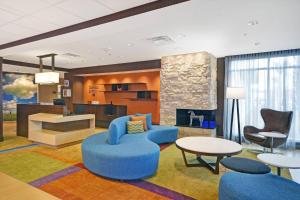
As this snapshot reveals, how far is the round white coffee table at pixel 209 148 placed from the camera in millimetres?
2972

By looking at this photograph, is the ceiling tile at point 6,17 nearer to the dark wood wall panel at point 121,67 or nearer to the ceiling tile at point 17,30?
the ceiling tile at point 17,30

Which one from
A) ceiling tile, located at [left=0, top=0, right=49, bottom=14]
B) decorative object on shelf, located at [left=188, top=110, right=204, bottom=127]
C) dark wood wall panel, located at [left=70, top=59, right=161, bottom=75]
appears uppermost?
A: ceiling tile, located at [left=0, top=0, right=49, bottom=14]

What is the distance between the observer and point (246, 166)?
2445 mm

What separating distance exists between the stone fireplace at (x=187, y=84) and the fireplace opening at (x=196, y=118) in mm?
179

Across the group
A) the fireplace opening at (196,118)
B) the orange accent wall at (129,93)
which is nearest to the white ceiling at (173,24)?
the fireplace opening at (196,118)

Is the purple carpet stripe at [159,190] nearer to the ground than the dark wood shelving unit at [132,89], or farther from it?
nearer to the ground

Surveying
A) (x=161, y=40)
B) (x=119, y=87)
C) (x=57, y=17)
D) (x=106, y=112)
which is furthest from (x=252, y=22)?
(x=119, y=87)

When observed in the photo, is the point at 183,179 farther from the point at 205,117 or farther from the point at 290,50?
the point at 290,50

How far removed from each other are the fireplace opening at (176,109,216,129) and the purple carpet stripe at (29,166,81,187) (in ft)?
11.8

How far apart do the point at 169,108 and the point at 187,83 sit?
1.04 meters

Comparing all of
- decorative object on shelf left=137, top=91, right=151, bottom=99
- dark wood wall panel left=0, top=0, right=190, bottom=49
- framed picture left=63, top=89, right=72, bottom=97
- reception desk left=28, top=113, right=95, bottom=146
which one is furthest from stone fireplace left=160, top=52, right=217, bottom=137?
framed picture left=63, top=89, right=72, bottom=97

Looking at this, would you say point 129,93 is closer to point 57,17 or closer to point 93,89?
point 93,89

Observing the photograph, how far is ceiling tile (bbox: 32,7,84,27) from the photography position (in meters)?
2.78

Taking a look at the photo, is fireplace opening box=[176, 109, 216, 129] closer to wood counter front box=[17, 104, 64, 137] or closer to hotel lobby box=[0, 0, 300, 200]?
hotel lobby box=[0, 0, 300, 200]
